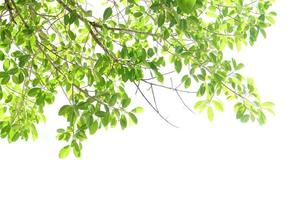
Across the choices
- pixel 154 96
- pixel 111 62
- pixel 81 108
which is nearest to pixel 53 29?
pixel 111 62

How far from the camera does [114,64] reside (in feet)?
7.55

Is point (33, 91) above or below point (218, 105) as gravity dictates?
above

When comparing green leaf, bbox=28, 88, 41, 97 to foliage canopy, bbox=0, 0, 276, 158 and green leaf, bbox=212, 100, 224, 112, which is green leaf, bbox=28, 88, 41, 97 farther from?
green leaf, bbox=212, 100, 224, 112

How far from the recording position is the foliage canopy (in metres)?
1.95

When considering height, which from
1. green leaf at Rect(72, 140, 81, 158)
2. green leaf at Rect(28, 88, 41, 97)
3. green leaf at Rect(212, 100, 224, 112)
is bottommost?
green leaf at Rect(72, 140, 81, 158)

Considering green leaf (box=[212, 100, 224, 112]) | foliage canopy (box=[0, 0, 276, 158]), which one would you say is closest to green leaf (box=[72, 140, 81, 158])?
foliage canopy (box=[0, 0, 276, 158])

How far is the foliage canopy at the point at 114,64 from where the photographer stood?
1.95 meters

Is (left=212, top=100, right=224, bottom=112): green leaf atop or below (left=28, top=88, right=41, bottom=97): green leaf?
below

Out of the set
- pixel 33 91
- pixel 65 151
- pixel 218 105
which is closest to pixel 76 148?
pixel 65 151

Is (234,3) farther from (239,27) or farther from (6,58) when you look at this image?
(6,58)

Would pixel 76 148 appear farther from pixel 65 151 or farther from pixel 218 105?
pixel 218 105

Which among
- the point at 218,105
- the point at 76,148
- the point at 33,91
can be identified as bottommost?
the point at 76,148

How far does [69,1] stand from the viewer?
7.12ft

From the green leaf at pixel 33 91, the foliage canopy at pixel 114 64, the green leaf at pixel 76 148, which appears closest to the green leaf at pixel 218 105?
the foliage canopy at pixel 114 64
